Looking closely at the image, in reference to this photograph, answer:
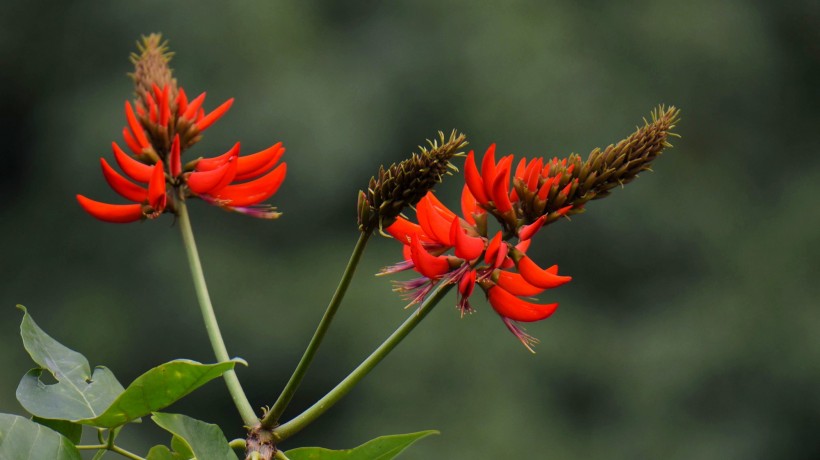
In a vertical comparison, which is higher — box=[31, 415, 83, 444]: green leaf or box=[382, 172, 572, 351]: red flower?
box=[382, 172, 572, 351]: red flower

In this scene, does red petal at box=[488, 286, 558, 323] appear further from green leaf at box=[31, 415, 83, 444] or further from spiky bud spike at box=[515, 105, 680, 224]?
green leaf at box=[31, 415, 83, 444]

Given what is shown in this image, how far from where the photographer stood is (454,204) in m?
9.10

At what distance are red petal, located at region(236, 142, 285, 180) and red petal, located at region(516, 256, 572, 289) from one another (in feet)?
1.07

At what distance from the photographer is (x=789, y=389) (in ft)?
30.3

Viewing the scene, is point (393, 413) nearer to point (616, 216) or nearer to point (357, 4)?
point (616, 216)

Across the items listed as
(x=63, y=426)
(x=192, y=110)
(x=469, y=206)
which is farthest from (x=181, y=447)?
(x=192, y=110)

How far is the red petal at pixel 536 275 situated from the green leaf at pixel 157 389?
1.00 feet

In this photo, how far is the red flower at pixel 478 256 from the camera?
3.79ft

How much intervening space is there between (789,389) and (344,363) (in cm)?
335

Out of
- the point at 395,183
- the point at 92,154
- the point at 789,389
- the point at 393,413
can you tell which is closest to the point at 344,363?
the point at 393,413

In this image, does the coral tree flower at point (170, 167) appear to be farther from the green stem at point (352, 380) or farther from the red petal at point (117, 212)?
the green stem at point (352, 380)

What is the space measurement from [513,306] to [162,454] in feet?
1.21

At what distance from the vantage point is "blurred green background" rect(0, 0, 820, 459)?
356 inches

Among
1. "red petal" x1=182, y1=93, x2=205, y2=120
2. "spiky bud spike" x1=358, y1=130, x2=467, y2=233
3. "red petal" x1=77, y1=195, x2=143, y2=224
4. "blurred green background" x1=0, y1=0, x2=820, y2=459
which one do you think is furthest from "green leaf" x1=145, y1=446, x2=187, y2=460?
"blurred green background" x1=0, y1=0, x2=820, y2=459
